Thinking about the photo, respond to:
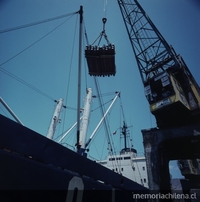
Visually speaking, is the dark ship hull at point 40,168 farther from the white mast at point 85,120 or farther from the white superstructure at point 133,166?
the white superstructure at point 133,166

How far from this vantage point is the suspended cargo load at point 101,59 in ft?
37.2

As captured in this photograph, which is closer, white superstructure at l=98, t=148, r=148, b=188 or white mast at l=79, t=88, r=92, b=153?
white mast at l=79, t=88, r=92, b=153

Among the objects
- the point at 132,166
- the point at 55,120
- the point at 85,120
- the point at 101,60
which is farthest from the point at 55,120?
the point at 132,166

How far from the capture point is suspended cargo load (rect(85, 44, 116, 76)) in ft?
37.2

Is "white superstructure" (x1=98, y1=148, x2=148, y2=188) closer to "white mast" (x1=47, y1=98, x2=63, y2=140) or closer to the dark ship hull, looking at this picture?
"white mast" (x1=47, y1=98, x2=63, y2=140)

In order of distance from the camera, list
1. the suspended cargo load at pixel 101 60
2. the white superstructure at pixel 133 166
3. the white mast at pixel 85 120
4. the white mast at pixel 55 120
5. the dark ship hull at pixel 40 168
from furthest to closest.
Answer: the white superstructure at pixel 133 166, the white mast at pixel 55 120, the white mast at pixel 85 120, the suspended cargo load at pixel 101 60, the dark ship hull at pixel 40 168

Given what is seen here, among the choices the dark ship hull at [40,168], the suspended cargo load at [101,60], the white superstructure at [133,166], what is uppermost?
the suspended cargo load at [101,60]

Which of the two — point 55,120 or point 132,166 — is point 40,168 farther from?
point 132,166

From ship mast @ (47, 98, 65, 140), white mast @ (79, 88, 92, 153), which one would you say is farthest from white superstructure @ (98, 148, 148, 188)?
white mast @ (79, 88, 92, 153)

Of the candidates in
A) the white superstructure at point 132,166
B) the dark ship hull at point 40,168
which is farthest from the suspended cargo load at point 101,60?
the white superstructure at point 132,166

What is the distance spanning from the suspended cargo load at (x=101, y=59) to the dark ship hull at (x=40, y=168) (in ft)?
27.9

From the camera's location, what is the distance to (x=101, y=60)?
11766 mm

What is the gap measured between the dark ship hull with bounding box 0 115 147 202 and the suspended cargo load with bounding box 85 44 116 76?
27.9ft

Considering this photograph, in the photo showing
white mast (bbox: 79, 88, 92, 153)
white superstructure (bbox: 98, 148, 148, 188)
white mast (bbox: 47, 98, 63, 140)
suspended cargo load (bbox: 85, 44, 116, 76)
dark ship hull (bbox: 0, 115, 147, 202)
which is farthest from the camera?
white superstructure (bbox: 98, 148, 148, 188)
